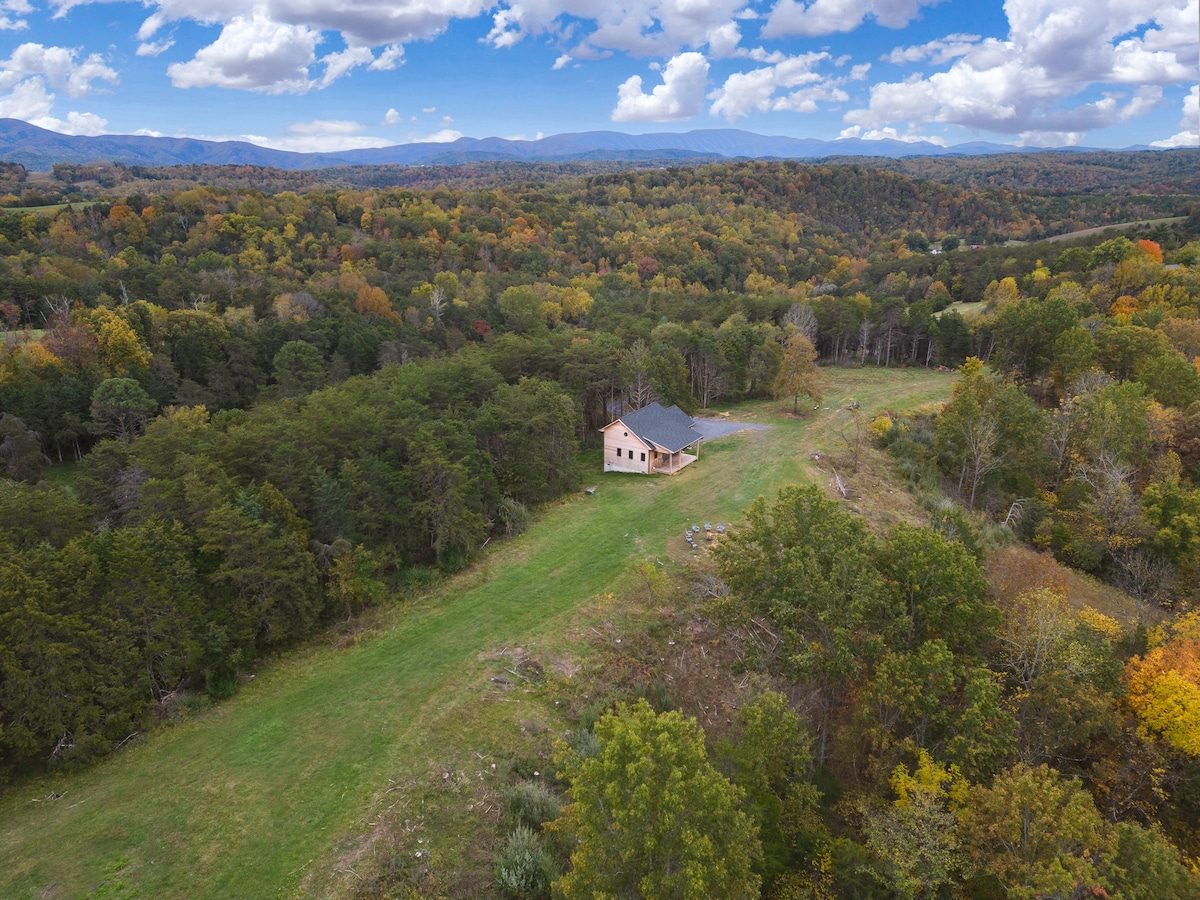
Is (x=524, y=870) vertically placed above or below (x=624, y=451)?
below

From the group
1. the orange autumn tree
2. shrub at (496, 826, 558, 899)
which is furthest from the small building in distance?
shrub at (496, 826, 558, 899)

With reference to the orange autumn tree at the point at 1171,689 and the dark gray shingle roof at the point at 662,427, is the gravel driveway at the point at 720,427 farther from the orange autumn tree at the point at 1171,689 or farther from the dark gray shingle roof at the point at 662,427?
the orange autumn tree at the point at 1171,689

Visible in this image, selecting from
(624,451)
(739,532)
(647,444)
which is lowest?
(624,451)

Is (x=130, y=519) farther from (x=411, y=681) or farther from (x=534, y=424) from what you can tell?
(x=534, y=424)

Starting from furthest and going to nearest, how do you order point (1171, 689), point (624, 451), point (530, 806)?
point (624, 451)
point (1171, 689)
point (530, 806)

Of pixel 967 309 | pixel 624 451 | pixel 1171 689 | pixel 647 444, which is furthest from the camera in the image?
pixel 967 309

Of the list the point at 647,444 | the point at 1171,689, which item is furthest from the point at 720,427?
the point at 1171,689

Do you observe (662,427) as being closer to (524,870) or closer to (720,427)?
(720,427)
